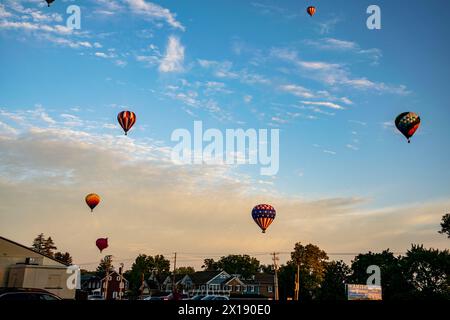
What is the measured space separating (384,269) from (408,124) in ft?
190

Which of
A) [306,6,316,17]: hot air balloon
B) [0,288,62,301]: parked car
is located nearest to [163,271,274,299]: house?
[306,6,316,17]: hot air balloon

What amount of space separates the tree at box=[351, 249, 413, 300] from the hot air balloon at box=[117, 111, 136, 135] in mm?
60619

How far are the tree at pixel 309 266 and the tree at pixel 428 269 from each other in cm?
1926

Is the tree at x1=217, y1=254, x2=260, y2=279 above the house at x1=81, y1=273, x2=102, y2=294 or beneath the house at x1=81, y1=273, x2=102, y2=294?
above

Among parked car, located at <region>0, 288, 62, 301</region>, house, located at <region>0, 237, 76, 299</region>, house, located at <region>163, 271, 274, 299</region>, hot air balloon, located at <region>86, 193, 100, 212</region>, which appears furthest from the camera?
house, located at <region>163, 271, 274, 299</region>

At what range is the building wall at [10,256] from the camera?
136 ft

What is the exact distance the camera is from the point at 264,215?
45.3 meters

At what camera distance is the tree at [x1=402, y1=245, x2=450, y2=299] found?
71.3 m

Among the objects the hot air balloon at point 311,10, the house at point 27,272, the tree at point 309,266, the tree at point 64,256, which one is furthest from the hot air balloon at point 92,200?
the tree at point 64,256

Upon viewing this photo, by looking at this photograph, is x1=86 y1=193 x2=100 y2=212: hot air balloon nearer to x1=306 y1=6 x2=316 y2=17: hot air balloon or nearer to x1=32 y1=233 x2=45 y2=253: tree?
x1=306 y1=6 x2=316 y2=17: hot air balloon

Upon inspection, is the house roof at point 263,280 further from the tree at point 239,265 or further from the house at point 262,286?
the tree at point 239,265

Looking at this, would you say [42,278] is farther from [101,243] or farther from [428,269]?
[428,269]

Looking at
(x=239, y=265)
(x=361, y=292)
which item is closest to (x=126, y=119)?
(x=361, y=292)
